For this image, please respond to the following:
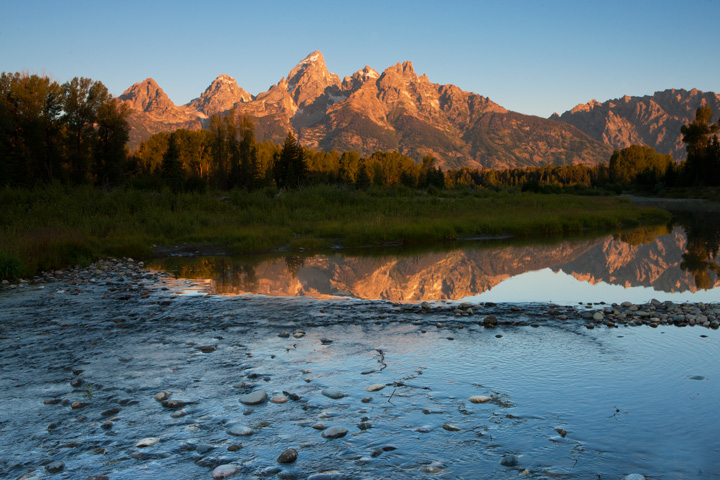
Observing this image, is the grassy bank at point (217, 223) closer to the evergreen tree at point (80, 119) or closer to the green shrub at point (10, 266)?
the green shrub at point (10, 266)

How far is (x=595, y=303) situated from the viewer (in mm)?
10406

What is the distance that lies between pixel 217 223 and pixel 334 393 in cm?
2036

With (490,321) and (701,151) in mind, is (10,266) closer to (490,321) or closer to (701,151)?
(490,321)

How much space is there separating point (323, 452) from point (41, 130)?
1976 inches

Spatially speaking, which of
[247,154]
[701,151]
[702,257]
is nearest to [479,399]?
[702,257]

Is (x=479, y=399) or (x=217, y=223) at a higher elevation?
(x=217, y=223)

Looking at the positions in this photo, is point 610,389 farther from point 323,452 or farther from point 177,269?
point 177,269

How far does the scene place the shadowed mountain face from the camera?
40.9 ft

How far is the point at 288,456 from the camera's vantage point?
12.3ft

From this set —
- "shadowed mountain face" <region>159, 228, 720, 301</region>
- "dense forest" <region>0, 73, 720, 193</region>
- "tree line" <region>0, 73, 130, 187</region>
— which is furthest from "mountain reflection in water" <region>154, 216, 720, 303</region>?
"tree line" <region>0, 73, 130, 187</region>

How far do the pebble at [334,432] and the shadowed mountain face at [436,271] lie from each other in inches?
280

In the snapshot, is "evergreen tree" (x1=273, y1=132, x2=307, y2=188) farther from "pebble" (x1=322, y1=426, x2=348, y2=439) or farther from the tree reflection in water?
"pebble" (x1=322, y1=426, x2=348, y2=439)

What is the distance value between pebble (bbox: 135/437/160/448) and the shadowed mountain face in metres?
7.51

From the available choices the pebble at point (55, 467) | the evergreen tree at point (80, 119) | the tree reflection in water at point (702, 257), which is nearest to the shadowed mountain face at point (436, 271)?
the tree reflection in water at point (702, 257)
